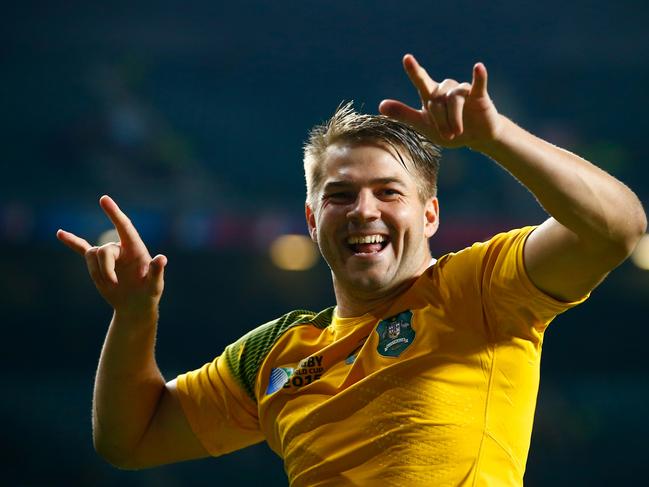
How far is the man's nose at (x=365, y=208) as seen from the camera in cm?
185

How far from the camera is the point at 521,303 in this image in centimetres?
160

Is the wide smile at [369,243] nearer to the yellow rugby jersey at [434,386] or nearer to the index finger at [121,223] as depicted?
the yellow rugby jersey at [434,386]

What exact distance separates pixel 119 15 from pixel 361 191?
5736mm

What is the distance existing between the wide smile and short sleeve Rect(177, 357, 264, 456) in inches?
18.2

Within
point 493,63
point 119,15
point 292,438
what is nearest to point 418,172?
point 292,438

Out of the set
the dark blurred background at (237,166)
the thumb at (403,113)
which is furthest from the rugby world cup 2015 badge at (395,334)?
the dark blurred background at (237,166)

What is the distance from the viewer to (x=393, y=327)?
1.80 m

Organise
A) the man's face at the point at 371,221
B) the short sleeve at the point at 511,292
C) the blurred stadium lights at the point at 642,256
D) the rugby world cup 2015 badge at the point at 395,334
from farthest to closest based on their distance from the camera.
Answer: the blurred stadium lights at the point at 642,256 < the man's face at the point at 371,221 < the rugby world cup 2015 badge at the point at 395,334 < the short sleeve at the point at 511,292

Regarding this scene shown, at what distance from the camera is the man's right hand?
189 centimetres

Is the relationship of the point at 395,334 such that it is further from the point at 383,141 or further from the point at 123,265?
the point at 123,265

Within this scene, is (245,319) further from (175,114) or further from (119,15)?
(119,15)

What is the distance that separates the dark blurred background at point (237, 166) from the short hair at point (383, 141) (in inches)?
147

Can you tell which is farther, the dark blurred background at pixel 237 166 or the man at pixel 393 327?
the dark blurred background at pixel 237 166

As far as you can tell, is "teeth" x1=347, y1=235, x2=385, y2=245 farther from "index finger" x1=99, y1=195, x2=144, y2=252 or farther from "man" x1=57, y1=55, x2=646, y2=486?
"index finger" x1=99, y1=195, x2=144, y2=252
